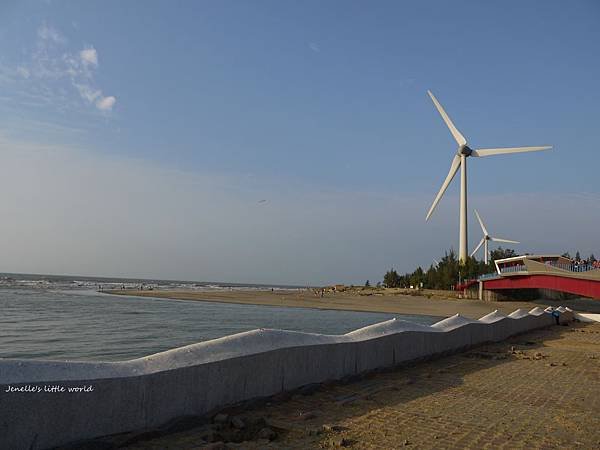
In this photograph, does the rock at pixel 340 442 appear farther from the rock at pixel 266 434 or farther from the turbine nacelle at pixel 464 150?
the turbine nacelle at pixel 464 150

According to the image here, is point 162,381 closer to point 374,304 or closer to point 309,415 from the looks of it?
point 309,415

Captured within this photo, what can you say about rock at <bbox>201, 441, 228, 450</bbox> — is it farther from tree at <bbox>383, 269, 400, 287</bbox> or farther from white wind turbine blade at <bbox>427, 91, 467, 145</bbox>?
tree at <bbox>383, 269, 400, 287</bbox>

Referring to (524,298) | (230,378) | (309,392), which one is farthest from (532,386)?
(524,298)

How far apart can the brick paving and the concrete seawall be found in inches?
11.9

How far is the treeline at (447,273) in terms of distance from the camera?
90.0 metres

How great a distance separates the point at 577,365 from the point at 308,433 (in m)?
9.90

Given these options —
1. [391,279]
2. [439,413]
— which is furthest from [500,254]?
[439,413]

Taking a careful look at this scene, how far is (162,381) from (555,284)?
156 feet

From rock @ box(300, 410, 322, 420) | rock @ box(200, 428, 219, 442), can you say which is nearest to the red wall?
rock @ box(300, 410, 322, 420)

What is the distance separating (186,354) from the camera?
6.11m

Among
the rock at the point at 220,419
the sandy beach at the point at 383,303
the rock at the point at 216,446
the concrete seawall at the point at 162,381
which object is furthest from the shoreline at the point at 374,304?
the rock at the point at 216,446

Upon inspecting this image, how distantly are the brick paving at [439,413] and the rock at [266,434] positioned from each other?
0.24 ft

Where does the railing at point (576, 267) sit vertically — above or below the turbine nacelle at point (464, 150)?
below

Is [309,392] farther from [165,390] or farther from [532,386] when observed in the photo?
[532,386]
